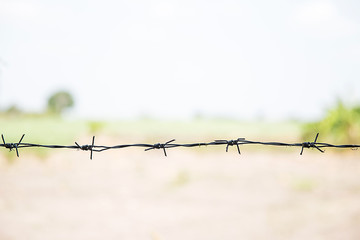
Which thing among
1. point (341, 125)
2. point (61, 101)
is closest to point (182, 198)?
point (341, 125)

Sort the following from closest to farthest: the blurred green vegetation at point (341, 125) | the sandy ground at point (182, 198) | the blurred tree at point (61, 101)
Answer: the sandy ground at point (182, 198), the blurred green vegetation at point (341, 125), the blurred tree at point (61, 101)

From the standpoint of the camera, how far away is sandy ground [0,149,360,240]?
6316 millimetres

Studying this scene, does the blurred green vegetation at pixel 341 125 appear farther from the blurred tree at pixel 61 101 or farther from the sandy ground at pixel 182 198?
the blurred tree at pixel 61 101

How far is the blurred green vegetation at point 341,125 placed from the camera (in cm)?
1344

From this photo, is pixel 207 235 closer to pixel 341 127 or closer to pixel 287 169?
pixel 287 169

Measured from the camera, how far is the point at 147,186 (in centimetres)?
1089

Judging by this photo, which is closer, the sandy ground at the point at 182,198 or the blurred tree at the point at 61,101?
the sandy ground at the point at 182,198

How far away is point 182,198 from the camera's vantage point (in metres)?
9.02

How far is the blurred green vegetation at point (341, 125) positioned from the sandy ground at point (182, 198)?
106 cm

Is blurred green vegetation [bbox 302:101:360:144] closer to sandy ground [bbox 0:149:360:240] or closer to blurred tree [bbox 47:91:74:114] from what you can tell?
sandy ground [bbox 0:149:360:240]

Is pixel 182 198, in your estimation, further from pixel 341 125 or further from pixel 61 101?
pixel 61 101

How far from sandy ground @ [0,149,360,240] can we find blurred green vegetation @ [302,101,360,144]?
41.9 inches

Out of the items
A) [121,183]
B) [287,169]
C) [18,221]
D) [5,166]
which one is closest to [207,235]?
[18,221]

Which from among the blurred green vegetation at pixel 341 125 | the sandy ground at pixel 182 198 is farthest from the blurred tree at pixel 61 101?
the blurred green vegetation at pixel 341 125
